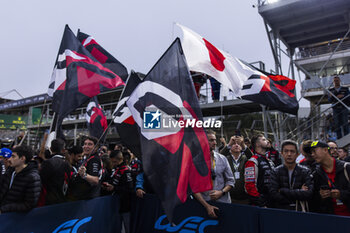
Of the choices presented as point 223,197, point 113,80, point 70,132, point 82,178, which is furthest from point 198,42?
Result: point 70,132

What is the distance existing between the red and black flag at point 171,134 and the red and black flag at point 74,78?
121cm

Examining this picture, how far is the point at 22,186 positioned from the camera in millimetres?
3242

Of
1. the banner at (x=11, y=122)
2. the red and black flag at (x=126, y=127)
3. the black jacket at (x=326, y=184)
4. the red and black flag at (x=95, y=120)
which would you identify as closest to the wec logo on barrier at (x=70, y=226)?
the red and black flag at (x=126, y=127)

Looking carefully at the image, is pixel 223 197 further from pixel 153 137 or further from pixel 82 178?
pixel 82 178

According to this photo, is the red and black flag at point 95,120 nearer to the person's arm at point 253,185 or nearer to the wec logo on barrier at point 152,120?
the wec logo on barrier at point 152,120

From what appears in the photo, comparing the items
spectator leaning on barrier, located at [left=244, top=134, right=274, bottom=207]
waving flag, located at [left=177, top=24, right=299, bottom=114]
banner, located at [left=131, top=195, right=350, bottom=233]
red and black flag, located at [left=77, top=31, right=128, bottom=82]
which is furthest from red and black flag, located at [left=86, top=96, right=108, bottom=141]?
spectator leaning on barrier, located at [left=244, top=134, right=274, bottom=207]

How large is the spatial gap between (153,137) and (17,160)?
1721mm

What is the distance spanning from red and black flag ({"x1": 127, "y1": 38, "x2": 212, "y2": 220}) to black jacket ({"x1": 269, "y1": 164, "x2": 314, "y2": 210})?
0.95 meters

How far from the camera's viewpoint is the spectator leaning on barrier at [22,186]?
3183mm

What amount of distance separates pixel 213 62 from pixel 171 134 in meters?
2.00

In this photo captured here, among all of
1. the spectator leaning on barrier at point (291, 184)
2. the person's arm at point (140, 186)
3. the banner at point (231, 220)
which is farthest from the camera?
the person's arm at point (140, 186)

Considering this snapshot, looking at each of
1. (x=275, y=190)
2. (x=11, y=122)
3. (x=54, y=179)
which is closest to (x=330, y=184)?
(x=275, y=190)

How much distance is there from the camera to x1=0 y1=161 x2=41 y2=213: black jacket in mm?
3161

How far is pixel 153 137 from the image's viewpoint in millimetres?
3266
